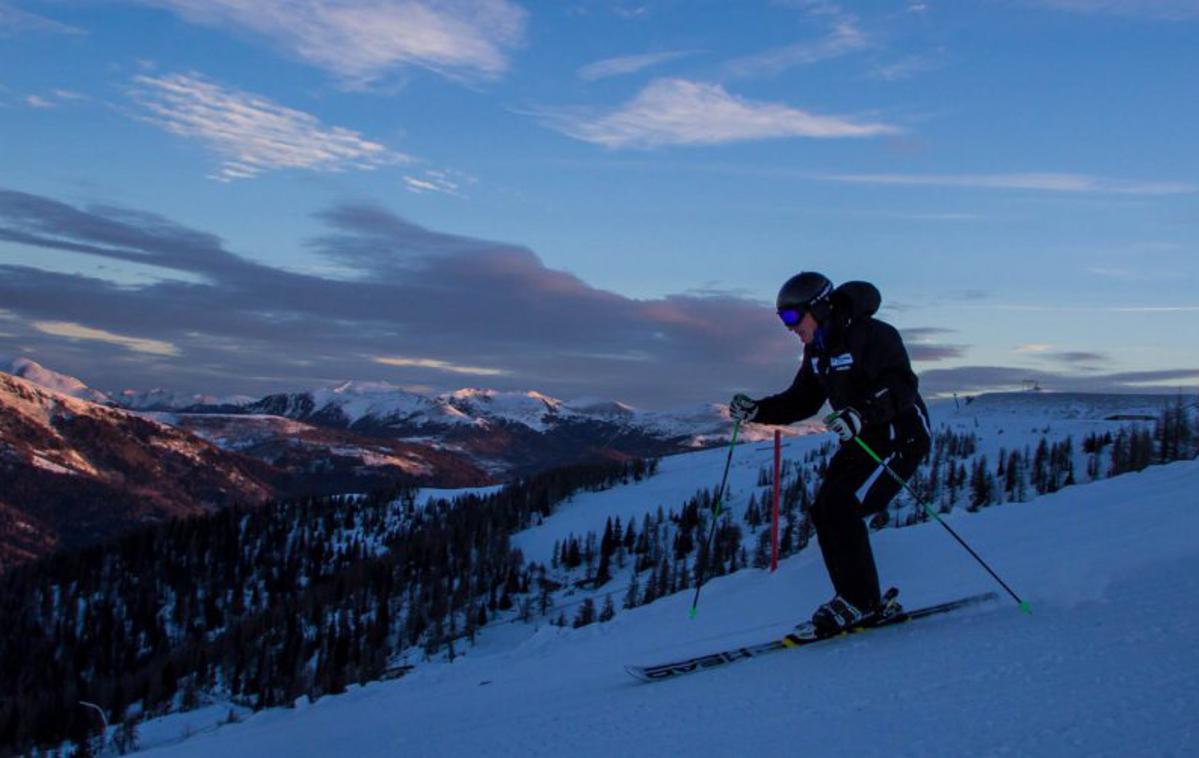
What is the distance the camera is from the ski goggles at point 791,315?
8.51 m

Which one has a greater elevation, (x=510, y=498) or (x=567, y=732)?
(x=567, y=732)

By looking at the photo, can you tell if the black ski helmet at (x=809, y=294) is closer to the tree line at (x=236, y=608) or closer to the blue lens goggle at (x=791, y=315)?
the blue lens goggle at (x=791, y=315)

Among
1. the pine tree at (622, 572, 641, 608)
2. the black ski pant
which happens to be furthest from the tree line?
the black ski pant

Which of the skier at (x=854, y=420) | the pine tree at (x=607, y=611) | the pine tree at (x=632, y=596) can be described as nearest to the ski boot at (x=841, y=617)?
the skier at (x=854, y=420)

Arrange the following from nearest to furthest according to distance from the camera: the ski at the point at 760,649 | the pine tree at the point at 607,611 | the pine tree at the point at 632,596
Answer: the ski at the point at 760,649
the pine tree at the point at 607,611
the pine tree at the point at 632,596

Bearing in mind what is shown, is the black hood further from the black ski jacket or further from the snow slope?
the snow slope

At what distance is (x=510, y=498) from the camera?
197250mm

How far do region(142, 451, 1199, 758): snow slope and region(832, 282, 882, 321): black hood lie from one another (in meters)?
2.84

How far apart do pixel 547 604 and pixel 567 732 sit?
404ft

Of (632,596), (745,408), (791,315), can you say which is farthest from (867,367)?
(632,596)

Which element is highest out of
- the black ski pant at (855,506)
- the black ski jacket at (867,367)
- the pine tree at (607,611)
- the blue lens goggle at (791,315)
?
the blue lens goggle at (791,315)

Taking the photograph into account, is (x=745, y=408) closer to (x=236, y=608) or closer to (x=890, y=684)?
(x=890, y=684)

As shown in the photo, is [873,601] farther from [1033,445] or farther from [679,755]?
[1033,445]

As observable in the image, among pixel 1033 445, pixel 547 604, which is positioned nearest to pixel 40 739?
pixel 547 604
